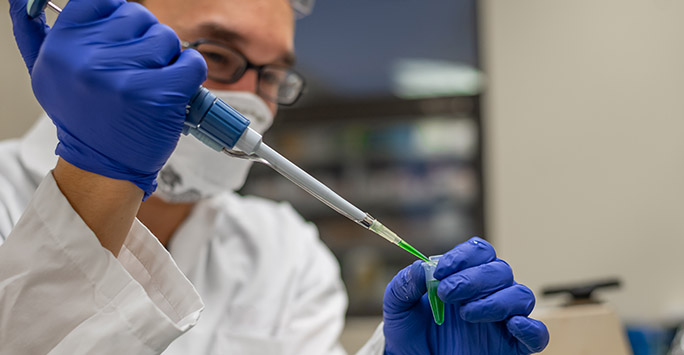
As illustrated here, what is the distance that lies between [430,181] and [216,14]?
2.26m

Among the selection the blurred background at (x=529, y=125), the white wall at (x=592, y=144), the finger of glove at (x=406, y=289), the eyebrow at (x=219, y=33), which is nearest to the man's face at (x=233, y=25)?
the eyebrow at (x=219, y=33)

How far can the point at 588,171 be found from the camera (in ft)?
7.59

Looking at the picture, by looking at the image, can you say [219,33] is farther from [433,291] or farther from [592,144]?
[592,144]

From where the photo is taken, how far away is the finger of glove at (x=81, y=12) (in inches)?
24.0

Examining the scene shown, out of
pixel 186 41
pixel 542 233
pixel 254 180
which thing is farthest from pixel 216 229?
pixel 254 180

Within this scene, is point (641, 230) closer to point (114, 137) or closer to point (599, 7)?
point (599, 7)

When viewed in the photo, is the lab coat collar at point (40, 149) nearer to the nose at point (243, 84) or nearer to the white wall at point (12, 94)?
the white wall at point (12, 94)

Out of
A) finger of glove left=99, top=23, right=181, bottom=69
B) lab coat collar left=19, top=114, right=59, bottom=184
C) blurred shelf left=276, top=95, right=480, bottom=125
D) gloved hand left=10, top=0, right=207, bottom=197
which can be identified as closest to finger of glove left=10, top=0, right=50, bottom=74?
gloved hand left=10, top=0, right=207, bottom=197

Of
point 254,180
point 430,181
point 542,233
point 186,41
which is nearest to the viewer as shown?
point 186,41

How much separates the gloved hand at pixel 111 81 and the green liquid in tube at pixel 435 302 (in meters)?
0.41

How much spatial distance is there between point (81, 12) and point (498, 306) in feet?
2.08

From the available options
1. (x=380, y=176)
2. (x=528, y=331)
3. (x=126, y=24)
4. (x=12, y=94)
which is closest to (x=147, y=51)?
(x=126, y=24)

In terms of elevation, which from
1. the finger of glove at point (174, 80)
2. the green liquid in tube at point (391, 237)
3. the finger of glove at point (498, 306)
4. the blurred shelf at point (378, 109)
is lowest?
the blurred shelf at point (378, 109)

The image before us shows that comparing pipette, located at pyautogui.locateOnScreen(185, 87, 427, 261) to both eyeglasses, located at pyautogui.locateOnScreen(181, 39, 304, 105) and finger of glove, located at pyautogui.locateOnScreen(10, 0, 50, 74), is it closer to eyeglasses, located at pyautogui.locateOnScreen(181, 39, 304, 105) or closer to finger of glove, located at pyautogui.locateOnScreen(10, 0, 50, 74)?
finger of glove, located at pyautogui.locateOnScreen(10, 0, 50, 74)
